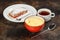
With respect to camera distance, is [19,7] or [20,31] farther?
[19,7]

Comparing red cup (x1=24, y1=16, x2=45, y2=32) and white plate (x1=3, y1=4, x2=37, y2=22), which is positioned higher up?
white plate (x1=3, y1=4, x2=37, y2=22)

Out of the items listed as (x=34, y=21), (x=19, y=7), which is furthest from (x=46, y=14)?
(x=19, y=7)

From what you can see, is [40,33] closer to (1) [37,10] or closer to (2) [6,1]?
(1) [37,10]

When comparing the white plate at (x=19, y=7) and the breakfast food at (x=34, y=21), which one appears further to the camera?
the white plate at (x=19, y=7)

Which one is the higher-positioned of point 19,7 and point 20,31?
point 19,7

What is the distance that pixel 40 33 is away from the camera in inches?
44.3

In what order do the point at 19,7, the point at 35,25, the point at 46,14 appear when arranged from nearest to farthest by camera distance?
1. the point at 35,25
2. the point at 46,14
3. the point at 19,7

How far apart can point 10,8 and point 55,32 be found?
A: 394mm

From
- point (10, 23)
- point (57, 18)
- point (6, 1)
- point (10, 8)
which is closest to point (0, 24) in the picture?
point (10, 23)

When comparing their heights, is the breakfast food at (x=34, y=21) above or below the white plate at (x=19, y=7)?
below

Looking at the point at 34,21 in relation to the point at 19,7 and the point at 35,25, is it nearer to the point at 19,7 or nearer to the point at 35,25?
the point at 35,25

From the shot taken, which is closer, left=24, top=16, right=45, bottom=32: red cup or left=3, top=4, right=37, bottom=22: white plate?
left=24, top=16, right=45, bottom=32: red cup

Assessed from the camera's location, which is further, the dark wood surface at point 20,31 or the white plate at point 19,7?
the white plate at point 19,7

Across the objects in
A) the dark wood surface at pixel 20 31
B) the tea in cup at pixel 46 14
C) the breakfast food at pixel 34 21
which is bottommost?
the dark wood surface at pixel 20 31
